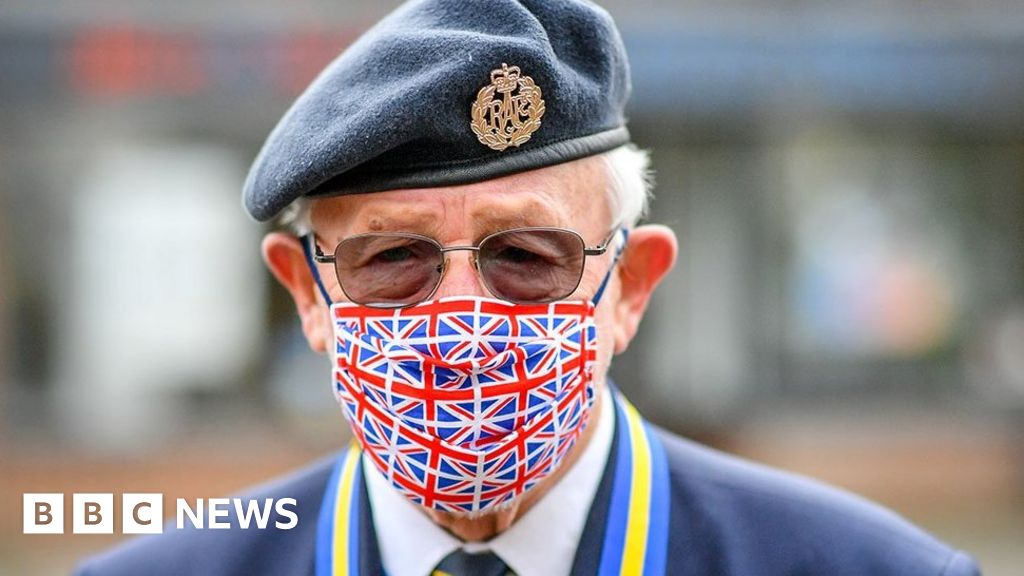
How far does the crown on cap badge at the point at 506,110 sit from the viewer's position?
242 cm

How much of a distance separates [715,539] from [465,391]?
596 mm

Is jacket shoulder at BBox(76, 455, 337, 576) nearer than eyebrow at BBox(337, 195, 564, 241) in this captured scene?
No

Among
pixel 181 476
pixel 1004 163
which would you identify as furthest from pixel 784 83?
pixel 181 476

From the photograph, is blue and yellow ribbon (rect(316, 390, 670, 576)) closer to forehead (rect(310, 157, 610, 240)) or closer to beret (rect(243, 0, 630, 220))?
forehead (rect(310, 157, 610, 240))

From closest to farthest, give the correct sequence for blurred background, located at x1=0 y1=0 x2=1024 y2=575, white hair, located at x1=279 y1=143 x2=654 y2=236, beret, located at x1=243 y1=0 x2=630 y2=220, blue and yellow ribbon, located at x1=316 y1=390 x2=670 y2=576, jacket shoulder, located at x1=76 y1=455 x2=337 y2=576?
beret, located at x1=243 y1=0 x2=630 y2=220, blue and yellow ribbon, located at x1=316 y1=390 x2=670 y2=576, white hair, located at x1=279 y1=143 x2=654 y2=236, jacket shoulder, located at x1=76 y1=455 x2=337 y2=576, blurred background, located at x1=0 y1=0 x2=1024 y2=575

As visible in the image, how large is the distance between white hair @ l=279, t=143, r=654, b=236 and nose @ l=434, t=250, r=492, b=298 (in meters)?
0.34

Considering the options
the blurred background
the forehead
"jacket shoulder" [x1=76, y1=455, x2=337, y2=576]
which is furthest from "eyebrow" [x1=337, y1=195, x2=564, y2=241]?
the blurred background

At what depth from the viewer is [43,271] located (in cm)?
1130

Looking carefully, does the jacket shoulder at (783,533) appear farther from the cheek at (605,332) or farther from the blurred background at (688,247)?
the blurred background at (688,247)

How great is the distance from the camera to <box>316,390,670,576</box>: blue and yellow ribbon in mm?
2516

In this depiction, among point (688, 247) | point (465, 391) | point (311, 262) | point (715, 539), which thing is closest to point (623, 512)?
point (715, 539)

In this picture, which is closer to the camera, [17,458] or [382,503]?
[382,503]

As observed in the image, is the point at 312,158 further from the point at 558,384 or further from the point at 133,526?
the point at 133,526

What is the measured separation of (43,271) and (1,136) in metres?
1.18
